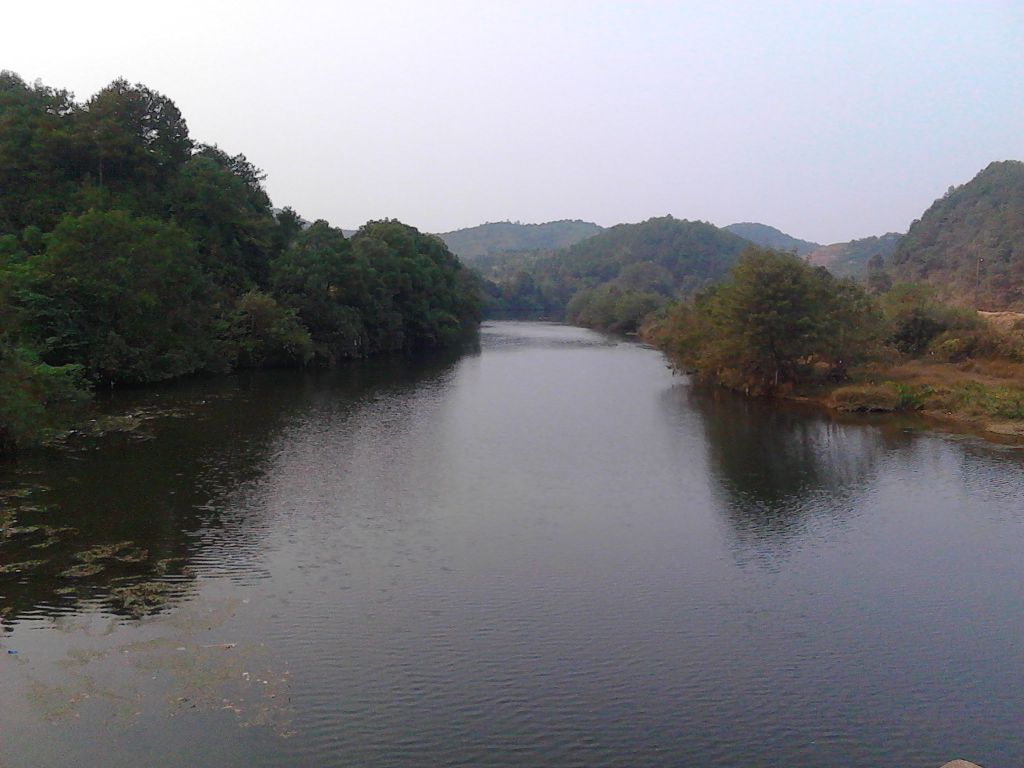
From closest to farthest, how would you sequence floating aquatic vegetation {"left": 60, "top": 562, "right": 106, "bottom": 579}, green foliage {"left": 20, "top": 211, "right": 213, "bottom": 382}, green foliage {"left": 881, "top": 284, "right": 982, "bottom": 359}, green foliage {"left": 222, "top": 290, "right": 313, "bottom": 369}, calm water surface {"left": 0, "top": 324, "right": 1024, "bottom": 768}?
calm water surface {"left": 0, "top": 324, "right": 1024, "bottom": 768} < floating aquatic vegetation {"left": 60, "top": 562, "right": 106, "bottom": 579} < green foliage {"left": 20, "top": 211, "right": 213, "bottom": 382} < green foliage {"left": 881, "top": 284, "right": 982, "bottom": 359} < green foliage {"left": 222, "top": 290, "right": 313, "bottom": 369}

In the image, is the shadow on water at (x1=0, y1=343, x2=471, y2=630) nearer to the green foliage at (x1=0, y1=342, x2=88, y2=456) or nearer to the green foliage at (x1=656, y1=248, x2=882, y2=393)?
the green foliage at (x1=0, y1=342, x2=88, y2=456)

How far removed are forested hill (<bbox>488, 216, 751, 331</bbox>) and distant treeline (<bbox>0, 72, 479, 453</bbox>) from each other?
228ft

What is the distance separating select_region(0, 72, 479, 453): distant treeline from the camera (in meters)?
35.1

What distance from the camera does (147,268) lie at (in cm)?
3891

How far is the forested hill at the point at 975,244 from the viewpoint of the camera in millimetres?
74062

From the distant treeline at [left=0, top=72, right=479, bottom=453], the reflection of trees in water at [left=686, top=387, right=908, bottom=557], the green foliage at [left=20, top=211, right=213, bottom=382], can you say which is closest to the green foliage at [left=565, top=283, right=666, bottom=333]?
the distant treeline at [left=0, top=72, right=479, bottom=453]

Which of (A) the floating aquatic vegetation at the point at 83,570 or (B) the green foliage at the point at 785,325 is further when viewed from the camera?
(B) the green foliage at the point at 785,325

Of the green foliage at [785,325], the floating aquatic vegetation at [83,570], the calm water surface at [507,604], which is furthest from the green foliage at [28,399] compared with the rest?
the green foliage at [785,325]

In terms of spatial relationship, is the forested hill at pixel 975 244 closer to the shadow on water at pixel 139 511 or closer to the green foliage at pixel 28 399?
the shadow on water at pixel 139 511

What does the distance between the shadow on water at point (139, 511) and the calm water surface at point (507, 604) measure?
0.09 meters

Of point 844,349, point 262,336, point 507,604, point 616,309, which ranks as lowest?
point 507,604

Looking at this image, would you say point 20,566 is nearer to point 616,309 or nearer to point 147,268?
point 147,268

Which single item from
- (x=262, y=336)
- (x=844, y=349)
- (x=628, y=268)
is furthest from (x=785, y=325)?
(x=628, y=268)

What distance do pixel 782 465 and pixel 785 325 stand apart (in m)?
13.8
